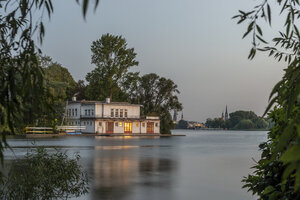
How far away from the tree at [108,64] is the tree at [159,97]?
7485 mm

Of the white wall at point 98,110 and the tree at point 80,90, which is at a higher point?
the tree at point 80,90

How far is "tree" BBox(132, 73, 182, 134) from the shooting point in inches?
2911

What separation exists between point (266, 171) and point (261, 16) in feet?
7.77

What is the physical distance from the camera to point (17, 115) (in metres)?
2.65

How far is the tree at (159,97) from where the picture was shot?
73938 mm

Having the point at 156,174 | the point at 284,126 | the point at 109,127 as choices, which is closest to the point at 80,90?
the point at 109,127

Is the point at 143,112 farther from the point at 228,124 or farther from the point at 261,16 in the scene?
the point at 228,124

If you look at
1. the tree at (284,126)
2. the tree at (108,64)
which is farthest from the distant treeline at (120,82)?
the tree at (284,126)

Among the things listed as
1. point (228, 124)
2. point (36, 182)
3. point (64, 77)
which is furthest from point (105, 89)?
point (228, 124)

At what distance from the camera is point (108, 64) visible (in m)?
66.2

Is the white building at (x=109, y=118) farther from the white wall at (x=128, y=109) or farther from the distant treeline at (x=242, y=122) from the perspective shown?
the distant treeline at (x=242, y=122)

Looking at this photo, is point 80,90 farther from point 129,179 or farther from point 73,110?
point 129,179

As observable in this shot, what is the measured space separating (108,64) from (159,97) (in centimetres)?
1308

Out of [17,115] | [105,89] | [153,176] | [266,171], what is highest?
[105,89]
